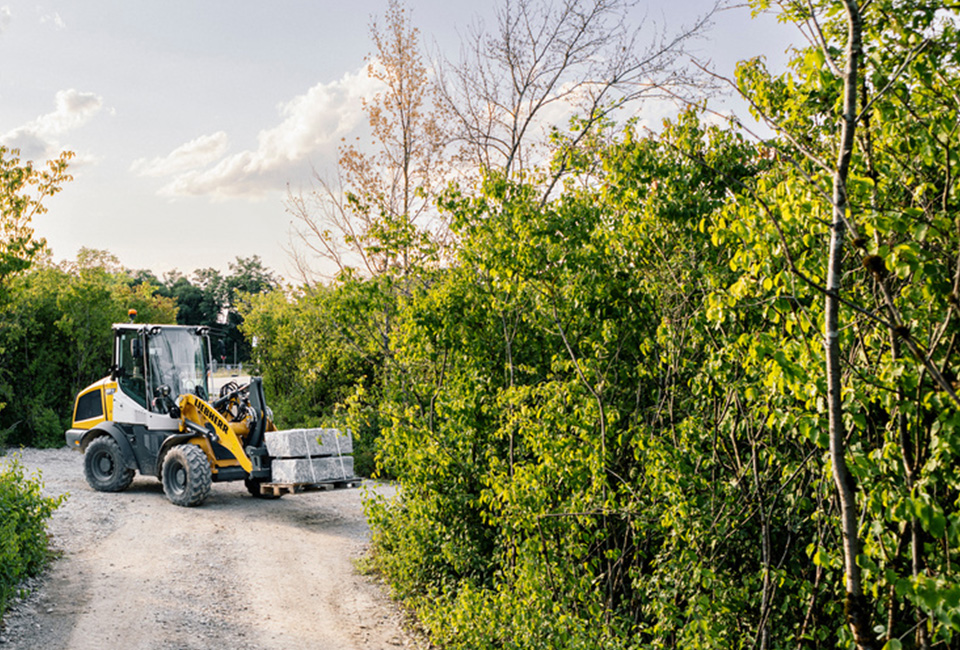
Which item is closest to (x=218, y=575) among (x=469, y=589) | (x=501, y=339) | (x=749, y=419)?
(x=469, y=589)

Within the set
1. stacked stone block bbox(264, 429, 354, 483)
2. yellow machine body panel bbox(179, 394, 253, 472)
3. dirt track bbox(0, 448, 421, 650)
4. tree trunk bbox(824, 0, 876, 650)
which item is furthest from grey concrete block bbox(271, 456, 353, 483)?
tree trunk bbox(824, 0, 876, 650)

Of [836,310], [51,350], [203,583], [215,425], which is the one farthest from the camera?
[51,350]

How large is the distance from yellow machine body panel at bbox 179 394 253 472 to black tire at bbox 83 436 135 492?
5.03ft

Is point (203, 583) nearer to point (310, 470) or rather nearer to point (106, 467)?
point (310, 470)

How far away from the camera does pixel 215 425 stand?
11836 millimetres

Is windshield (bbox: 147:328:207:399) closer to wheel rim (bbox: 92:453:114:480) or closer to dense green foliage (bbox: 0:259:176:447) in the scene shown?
wheel rim (bbox: 92:453:114:480)

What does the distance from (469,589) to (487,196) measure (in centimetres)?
333

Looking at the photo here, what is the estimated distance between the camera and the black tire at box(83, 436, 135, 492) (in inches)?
507

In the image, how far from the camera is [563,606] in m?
5.08

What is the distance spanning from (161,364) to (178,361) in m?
0.28

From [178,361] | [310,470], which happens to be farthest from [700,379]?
[178,361]

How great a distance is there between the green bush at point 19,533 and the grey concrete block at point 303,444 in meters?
3.27

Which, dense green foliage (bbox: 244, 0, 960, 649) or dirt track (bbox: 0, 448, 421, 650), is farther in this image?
dirt track (bbox: 0, 448, 421, 650)

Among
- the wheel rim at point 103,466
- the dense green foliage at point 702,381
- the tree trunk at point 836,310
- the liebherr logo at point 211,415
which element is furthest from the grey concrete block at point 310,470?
the tree trunk at point 836,310
